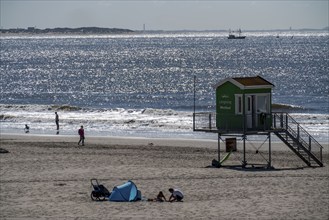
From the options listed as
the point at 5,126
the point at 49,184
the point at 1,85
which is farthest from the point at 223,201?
the point at 1,85

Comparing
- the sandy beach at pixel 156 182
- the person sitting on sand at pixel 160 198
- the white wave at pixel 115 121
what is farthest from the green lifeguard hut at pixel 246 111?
the white wave at pixel 115 121

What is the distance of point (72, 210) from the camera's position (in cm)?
2638

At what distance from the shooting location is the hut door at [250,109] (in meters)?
34.9

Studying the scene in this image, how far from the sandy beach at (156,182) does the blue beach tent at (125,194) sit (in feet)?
1.25

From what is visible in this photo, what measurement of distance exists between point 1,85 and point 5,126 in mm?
49765

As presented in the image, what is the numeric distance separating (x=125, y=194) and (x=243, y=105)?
868 centimetres

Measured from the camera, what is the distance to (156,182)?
31.3 metres

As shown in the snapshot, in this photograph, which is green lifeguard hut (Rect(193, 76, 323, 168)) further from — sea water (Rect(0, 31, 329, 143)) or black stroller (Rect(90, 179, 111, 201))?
black stroller (Rect(90, 179, 111, 201))

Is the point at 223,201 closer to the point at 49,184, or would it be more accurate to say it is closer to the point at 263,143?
the point at 49,184

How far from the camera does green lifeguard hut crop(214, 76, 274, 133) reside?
114 ft

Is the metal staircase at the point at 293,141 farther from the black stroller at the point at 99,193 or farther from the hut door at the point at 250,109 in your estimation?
the black stroller at the point at 99,193

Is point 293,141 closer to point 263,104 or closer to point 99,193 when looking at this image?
point 263,104

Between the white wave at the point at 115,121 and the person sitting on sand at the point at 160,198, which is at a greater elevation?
the person sitting on sand at the point at 160,198

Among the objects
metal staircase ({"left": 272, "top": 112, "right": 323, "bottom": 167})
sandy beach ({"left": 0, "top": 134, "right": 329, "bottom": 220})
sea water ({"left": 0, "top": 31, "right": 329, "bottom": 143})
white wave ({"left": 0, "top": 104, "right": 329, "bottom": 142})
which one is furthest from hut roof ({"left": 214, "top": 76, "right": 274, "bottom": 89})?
white wave ({"left": 0, "top": 104, "right": 329, "bottom": 142})
